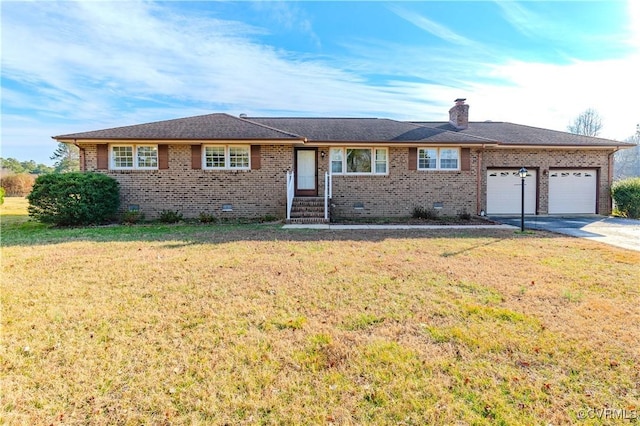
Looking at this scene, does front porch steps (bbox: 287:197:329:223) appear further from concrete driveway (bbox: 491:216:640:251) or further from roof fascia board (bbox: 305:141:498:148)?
concrete driveway (bbox: 491:216:640:251)

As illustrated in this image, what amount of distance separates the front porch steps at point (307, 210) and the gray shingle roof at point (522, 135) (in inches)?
323

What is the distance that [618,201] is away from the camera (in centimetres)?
1475

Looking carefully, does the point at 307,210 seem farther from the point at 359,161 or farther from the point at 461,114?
the point at 461,114

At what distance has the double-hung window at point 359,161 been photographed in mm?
13805

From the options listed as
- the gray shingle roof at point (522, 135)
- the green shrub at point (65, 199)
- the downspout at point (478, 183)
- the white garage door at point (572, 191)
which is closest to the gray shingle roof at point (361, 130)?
the downspout at point (478, 183)

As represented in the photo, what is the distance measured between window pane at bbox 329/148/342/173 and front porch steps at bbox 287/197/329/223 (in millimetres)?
1534

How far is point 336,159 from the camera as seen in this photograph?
1385cm

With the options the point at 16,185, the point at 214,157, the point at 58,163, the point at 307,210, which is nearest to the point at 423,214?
the point at 307,210

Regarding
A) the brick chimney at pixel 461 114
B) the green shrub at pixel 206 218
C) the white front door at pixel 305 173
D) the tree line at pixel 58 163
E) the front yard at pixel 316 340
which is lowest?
the front yard at pixel 316 340

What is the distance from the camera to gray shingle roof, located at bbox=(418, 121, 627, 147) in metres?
14.7

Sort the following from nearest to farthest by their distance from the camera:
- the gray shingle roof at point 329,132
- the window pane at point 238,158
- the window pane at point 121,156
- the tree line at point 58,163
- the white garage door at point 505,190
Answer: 1. the gray shingle roof at point 329,132
2. the window pane at point 121,156
3. the window pane at point 238,158
4. the white garage door at point 505,190
5. the tree line at point 58,163

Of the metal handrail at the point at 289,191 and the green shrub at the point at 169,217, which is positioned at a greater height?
the metal handrail at the point at 289,191

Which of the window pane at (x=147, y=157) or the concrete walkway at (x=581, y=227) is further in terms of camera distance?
the window pane at (x=147, y=157)

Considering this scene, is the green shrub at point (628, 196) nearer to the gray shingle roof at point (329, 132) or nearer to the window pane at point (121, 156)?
the gray shingle roof at point (329, 132)
